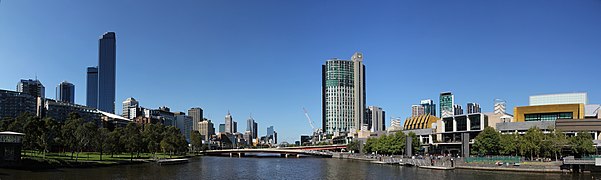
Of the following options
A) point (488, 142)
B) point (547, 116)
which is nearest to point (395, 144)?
point (488, 142)

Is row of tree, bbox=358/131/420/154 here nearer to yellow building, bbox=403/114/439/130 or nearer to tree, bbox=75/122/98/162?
yellow building, bbox=403/114/439/130

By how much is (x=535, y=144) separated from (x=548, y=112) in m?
27.9

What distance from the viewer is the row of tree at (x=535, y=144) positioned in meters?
92.2

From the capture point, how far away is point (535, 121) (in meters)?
116

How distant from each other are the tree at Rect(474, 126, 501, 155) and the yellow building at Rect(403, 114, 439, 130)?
189 feet

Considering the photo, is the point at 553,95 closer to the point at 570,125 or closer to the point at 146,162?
the point at 570,125

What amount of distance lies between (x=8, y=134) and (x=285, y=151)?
129 metres

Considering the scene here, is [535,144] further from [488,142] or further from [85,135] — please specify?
[85,135]

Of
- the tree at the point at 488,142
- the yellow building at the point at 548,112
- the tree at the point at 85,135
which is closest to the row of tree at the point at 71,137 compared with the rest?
the tree at the point at 85,135

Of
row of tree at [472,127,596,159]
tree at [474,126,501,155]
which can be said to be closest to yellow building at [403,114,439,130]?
tree at [474,126,501,155]

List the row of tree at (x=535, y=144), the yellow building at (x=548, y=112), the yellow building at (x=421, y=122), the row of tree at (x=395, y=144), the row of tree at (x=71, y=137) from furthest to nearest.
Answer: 1. the yellow building at (x=421, y=122)
2. the row of tree at (x=395, y=144)
3. the yellow building at (x=548, y=112)
4. the row of tree at (x=535, y=144)
5. the row of tree at (x=71, y=137)

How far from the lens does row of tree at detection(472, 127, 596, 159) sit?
302ft

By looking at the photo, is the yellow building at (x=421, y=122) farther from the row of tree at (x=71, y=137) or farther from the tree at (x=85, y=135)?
the tree at (x=85, y=135)

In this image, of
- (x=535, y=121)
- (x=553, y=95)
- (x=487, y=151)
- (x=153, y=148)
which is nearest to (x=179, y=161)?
(x=153, y=148)
